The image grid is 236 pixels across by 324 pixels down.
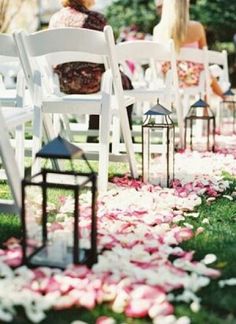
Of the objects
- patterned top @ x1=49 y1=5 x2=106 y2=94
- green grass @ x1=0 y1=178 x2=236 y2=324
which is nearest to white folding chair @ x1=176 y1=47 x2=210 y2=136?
patterned top @ x1=49 y1=5 x2=106 y2=94

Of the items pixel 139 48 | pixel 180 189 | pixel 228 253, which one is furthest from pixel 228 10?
pixel 228 253

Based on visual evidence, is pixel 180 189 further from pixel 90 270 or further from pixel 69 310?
pixel 69 310

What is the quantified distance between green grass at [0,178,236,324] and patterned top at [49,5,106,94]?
1.41m

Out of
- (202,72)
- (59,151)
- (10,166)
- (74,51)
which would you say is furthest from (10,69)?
(59,151)

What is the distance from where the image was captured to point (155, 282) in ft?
6.73

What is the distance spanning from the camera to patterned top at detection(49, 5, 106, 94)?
4.57 m

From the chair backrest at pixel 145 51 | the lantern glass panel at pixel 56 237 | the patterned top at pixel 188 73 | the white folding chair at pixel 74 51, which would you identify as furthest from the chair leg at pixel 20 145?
the patterned top at pixel 188 73

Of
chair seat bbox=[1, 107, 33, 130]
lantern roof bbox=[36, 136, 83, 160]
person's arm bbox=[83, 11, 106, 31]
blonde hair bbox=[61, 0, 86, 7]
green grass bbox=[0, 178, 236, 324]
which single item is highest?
blonde hair bbox=[61, 0, 86, 7]

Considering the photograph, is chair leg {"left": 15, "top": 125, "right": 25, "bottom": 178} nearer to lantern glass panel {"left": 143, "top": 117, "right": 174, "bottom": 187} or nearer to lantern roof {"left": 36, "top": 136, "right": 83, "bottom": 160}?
lantern glass panel {"left": 143, "top": 117, "right": 174, "bottom": 187}

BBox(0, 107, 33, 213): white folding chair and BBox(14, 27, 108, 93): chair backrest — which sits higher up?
BBox(14, 27, 108, 93): chair backrest

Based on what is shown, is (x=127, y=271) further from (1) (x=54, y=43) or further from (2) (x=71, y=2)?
(2) (x=71, y=2)

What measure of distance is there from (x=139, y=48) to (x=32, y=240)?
6.76ft

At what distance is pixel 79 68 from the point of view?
4.68 m

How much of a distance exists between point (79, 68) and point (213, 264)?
267 centimetres
